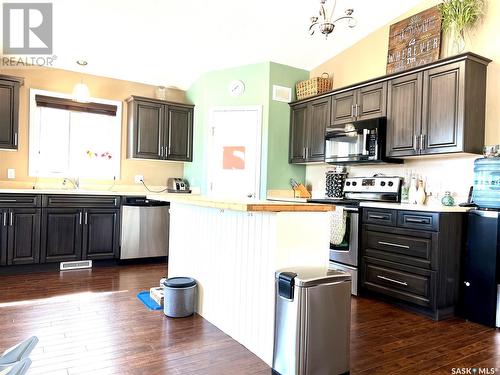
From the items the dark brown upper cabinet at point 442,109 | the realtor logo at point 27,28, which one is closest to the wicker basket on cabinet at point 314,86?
the dark brown upper cabinet at point 442,109

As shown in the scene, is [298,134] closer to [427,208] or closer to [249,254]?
[427,208]

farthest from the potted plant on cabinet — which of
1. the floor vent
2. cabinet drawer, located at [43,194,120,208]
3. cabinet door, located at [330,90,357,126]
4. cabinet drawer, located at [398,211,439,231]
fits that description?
the floor vent

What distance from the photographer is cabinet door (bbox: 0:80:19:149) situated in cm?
414

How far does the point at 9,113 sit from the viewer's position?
4184mm

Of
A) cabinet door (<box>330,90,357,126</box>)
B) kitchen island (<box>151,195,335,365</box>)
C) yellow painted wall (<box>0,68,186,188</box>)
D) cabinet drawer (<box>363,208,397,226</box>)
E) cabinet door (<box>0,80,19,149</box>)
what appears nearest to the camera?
kitchen island (<box>151,195,335,365</box>)

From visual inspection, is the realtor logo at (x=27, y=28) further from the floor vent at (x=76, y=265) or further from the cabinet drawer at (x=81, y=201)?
the floor vent at (x=76, y=265)

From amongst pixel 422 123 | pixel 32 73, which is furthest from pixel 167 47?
pixel 422 123

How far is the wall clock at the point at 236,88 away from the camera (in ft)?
16.5

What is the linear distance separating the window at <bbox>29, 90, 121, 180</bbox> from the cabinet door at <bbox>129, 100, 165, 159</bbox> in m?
0.31

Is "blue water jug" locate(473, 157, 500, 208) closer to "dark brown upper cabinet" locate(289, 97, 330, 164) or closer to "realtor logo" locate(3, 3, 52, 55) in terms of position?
"dark brown upper cabinet" locate(289, 97, 330, 164)

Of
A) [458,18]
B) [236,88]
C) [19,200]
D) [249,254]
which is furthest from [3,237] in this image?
[458,18]

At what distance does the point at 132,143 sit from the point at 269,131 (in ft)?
6.56

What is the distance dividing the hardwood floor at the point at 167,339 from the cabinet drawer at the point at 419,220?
2.52 ft

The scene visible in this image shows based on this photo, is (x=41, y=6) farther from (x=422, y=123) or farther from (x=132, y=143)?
(x=422, y=123)
